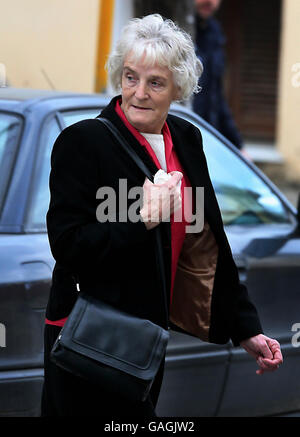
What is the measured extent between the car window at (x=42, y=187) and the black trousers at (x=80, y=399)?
0.87 meters

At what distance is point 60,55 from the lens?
259 inches

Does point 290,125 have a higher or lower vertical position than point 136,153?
lower

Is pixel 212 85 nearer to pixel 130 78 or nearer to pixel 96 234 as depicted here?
pixel 130 78

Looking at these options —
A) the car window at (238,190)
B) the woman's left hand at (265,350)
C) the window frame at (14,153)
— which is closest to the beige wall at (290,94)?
the car window at (238,190)

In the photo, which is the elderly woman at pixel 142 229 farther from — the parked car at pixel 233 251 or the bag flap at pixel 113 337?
the parked car at pixel 233 251

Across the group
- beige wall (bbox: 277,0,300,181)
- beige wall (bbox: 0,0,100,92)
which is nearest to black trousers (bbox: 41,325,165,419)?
beige wall (bbox: 0,0,100,92)

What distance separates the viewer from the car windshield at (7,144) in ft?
11.4

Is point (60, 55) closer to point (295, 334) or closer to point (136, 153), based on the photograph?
point (295, 334)

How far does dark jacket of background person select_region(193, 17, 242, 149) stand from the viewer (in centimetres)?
643

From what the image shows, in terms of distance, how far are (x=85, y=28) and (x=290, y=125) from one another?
5927mm

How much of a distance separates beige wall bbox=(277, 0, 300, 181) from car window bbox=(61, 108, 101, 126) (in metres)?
7.72

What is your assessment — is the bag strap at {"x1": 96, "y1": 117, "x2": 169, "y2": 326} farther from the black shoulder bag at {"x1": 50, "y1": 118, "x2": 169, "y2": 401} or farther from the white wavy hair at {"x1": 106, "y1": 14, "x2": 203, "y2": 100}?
the white wavy hair at {"x1": 106, "y1": 14, "x2": 203, "y2": 100}
